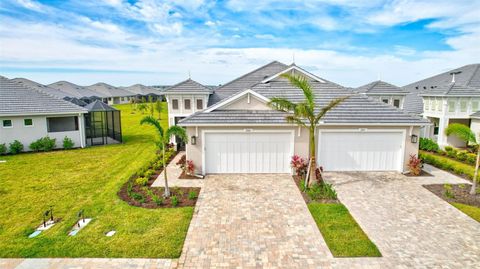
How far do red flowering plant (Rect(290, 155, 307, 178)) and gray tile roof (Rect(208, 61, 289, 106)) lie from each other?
8682 millimetres

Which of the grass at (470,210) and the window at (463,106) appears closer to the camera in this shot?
the grass at (470,210)

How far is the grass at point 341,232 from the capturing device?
704cm

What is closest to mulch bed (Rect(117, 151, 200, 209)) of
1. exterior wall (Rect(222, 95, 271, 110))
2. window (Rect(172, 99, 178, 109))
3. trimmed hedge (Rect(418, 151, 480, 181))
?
exterior wall (Rect(222, 95, 271, 110))

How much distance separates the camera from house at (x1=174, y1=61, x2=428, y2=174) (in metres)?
13.3

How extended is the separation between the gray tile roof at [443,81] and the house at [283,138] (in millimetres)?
12300

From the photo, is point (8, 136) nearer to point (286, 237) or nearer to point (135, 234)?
point (135, 234)

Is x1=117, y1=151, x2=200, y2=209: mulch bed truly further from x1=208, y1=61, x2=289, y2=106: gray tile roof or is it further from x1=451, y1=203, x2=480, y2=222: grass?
x1=208, y1=61, x2=289, y2=106: gray tile roof

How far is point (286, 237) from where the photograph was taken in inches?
306

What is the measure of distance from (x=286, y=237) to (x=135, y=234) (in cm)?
420

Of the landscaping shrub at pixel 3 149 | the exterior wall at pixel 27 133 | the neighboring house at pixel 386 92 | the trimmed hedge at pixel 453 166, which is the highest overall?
the neighboring house at pixel 386 92

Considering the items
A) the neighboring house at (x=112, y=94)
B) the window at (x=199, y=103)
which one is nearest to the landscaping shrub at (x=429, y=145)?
the window at (x=199, y=103)

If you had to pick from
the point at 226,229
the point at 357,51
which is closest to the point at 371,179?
the point at 226,229

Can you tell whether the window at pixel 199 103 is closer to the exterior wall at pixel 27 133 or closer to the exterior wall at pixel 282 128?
the exterior wall at pixel 282 128

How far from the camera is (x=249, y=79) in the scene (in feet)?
69.5
